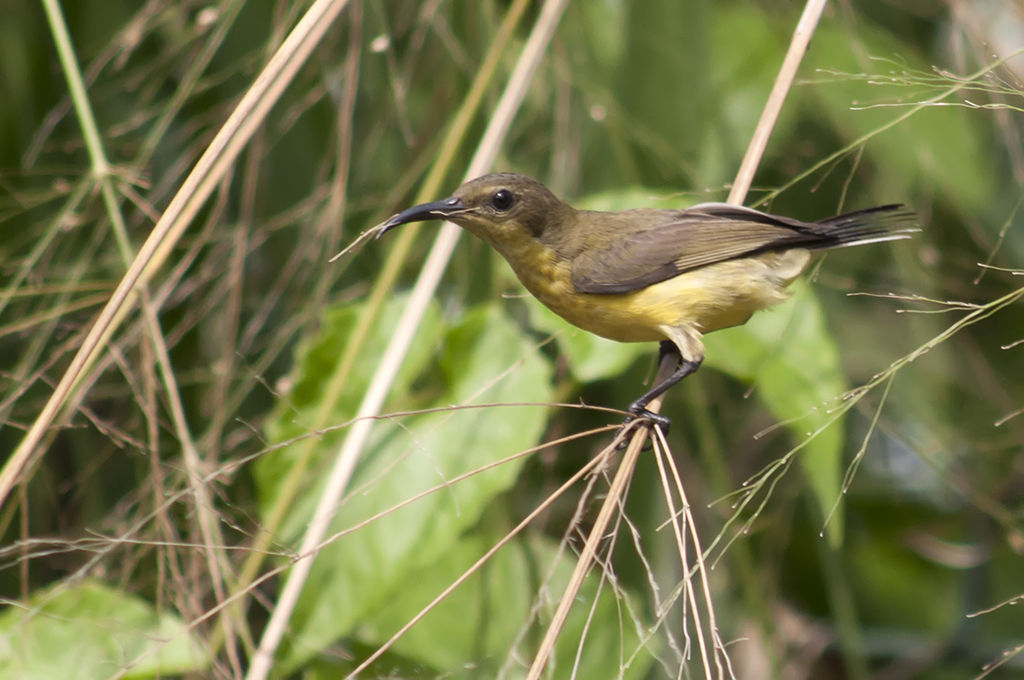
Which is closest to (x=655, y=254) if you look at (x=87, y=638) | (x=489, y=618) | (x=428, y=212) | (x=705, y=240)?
(x=705, y=240)

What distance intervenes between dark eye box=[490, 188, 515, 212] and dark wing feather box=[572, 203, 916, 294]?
18cm

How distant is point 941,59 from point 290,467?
2513 mm

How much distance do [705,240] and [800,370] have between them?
33cm

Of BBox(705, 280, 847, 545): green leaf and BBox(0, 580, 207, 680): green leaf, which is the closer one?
BBox(0, 580, 207, 680): green leaf

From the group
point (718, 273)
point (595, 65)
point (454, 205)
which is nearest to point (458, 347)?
point (454, 205)

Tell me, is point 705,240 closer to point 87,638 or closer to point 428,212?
point 428,212

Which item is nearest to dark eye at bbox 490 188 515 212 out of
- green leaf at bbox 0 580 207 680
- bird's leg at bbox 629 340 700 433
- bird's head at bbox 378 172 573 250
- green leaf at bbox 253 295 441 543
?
bird's head at bbox 378 172 573 250

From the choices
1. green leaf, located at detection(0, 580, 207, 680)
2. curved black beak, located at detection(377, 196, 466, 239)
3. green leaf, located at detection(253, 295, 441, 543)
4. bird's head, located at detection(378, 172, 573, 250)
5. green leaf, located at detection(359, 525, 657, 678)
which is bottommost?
green leaf, located at detection(359, 525, 657, 678)

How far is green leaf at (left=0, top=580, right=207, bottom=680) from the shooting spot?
6.17 ft

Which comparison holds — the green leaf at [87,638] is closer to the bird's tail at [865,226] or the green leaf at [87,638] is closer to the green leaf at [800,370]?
the green leaf at [800,370]

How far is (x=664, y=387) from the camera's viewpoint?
1935mm

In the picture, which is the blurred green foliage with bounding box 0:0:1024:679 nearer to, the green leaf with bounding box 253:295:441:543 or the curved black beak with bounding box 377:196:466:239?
the green leaf with bounding box 253:295:441:543

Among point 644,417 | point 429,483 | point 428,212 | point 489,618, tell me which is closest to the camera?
point 644,417

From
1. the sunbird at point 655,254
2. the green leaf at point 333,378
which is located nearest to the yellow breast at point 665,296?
the sunbird at point 655,254
